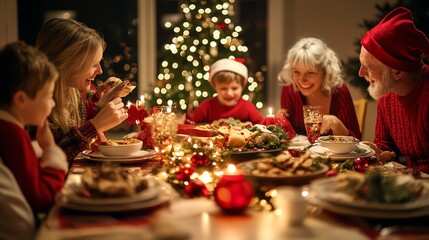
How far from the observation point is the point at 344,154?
2365 mm

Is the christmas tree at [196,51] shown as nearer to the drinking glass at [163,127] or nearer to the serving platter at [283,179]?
the drinking glass at [163,127]

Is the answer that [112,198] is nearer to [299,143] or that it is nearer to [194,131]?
[194,131]

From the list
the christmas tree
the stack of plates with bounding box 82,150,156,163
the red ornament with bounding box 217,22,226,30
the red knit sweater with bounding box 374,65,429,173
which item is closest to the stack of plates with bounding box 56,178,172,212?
the stack of plates with bounding box 82,150,156,163

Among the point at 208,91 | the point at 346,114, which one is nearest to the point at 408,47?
the point at 346,114

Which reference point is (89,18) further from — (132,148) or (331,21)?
(132,148)

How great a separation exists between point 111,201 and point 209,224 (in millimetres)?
278

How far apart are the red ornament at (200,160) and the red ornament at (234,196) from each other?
422 mm

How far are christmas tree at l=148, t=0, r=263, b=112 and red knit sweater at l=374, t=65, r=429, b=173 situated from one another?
2040 mm

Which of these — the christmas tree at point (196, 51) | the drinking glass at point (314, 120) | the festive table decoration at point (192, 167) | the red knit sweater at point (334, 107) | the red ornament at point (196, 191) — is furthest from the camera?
the christmas tree at point (196, 51)

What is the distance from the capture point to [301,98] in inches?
152

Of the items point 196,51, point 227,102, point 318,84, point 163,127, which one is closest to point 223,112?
point 227,102

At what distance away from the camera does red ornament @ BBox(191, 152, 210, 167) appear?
6.44 feet

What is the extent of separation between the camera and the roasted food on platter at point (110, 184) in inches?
59.6

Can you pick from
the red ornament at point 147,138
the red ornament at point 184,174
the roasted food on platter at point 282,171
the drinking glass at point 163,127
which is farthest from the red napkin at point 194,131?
the roasted food on platter at point 282,171
